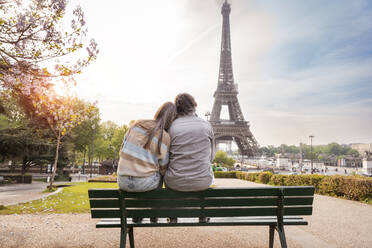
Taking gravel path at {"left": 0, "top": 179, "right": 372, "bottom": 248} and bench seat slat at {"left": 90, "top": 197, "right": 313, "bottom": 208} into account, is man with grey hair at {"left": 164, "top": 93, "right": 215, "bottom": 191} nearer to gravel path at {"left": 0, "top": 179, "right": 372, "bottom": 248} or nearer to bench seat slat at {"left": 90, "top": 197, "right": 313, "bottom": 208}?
bench seat slat at {"left": 90, "top": 197, "right": 313, "bottom": 208}

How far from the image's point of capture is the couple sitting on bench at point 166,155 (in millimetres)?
2682

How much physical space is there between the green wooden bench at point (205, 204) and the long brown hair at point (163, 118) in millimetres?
667

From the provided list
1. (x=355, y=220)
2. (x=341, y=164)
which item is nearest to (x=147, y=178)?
(x=355, y=220)

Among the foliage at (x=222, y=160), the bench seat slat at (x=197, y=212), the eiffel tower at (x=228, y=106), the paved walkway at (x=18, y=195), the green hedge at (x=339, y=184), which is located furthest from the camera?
the foliage at (x=222, y=160)

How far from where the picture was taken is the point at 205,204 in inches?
114

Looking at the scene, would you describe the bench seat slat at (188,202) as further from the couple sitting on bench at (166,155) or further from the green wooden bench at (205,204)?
the couple sitting on bench at (166,155)

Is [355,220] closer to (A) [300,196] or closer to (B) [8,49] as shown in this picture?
(A) [300,196]

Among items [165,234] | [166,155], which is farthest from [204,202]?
[165,234]

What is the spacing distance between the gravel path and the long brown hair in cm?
221

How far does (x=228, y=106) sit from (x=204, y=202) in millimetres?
45789

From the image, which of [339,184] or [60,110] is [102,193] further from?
[339,184]

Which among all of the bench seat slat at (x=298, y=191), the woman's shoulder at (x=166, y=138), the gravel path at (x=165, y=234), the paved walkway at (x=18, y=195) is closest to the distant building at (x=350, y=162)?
the gravel path at (x=165, y=234)

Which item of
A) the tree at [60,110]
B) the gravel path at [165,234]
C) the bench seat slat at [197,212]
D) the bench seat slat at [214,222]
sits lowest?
the gravel path at [165,234]

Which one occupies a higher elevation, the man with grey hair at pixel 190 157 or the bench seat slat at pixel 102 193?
the man with grey hair at pixel 190 157
